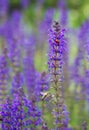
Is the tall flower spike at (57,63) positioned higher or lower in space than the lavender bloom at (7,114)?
higher

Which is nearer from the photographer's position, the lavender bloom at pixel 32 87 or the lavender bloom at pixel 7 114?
the lavender bloom at pixel 7 114

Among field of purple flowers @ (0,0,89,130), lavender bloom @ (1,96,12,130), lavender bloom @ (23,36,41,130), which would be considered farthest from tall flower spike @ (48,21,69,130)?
lavender bloom @ (1,96,12,130)

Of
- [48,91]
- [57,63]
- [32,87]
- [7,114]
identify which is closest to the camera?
[7,114]

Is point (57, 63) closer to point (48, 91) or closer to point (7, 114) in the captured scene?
point (7, 114)

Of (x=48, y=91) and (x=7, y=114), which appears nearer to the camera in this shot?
(x=7, y=114)

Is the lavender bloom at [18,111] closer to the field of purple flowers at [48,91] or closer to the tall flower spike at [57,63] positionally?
the field of purple flowers at [48,91]

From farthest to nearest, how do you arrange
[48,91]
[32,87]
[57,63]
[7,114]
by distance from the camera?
[32,87] → [48,91] → [57,63] → [7,114]

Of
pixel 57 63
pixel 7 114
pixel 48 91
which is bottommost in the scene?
pixel 7 114

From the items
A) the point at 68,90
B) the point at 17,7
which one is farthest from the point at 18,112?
the point at 17,7

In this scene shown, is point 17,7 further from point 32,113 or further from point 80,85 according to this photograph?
point 32,113

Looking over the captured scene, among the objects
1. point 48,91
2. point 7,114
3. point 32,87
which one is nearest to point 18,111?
point 7,114

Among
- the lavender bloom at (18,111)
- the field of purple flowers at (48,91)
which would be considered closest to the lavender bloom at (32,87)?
the field of purple flowers at (48,91)
